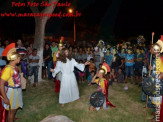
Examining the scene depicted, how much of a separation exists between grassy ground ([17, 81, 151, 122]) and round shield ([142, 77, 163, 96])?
1.12 metres

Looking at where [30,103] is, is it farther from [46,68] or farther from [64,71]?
[46,68]

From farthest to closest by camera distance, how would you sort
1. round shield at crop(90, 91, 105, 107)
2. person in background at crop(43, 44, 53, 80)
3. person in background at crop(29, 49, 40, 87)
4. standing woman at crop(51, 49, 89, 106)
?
1. person in background at crop(43, 44, 53, 80)
2. person in background at crop(29, 49, 40, 87)
3. standing woman at crop(51, 49, 89, 106)
4. round shield at crop(90, 91, 105, 107)

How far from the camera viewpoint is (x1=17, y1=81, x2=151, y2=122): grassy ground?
17.9 ft

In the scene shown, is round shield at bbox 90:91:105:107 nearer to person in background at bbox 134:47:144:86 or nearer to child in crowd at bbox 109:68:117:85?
child in crowd at bbox 109:68:117:85

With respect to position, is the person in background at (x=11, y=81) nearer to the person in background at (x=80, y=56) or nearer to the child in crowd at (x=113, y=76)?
the child in crowd at (x=113, y=76)

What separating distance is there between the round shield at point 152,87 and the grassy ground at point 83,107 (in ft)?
3.68

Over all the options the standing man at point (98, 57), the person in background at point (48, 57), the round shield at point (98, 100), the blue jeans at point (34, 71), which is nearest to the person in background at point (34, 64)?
the blue jeans at point (34, 71)

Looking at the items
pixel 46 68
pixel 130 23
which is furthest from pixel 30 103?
pixel 130 23

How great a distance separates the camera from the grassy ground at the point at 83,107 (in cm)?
545

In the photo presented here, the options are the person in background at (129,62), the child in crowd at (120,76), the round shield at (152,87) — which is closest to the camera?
the round shield at (152,87)

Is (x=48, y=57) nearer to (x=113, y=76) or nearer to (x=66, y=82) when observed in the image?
(x=113, y=76)

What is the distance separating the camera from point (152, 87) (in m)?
4.68

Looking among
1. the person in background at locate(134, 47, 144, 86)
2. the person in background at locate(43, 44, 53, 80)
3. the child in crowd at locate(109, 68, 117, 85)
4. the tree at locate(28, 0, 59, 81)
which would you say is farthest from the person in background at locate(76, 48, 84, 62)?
the person in background at locate(134, 47, 144, 86)

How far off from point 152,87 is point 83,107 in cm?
262
